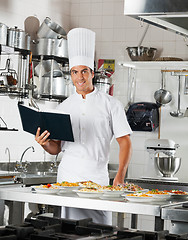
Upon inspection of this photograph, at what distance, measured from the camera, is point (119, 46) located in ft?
21.0

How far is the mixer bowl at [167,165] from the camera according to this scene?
198 inches

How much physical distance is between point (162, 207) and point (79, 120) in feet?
3.96

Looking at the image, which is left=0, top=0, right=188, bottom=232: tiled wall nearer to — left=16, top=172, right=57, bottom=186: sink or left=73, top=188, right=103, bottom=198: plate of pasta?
left=16, top=172, right=57, bottom=186: sink

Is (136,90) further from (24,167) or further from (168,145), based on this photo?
(24,167)

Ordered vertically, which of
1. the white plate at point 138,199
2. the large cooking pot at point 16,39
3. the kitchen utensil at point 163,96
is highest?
the large cooking pot at point 16,39

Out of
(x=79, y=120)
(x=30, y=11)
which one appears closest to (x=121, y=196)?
(x=79, y=120)

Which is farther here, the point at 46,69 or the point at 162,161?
the point at 46,69

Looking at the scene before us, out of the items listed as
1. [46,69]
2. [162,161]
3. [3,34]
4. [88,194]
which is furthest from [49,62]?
[88,194]

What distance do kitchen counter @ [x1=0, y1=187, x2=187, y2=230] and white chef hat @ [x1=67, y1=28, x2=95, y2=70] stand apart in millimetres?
1045

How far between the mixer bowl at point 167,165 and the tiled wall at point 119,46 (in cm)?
78

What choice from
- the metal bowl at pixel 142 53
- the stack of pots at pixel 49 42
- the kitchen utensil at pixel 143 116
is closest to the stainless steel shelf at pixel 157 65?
the metal bowl at pixel 142 53

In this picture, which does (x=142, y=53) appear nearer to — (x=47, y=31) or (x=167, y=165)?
(x=47, y=31)

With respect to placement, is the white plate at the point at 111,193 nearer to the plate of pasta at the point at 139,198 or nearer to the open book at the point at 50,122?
the plate of pasta at the point at 139,198

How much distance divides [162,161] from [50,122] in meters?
2.31
